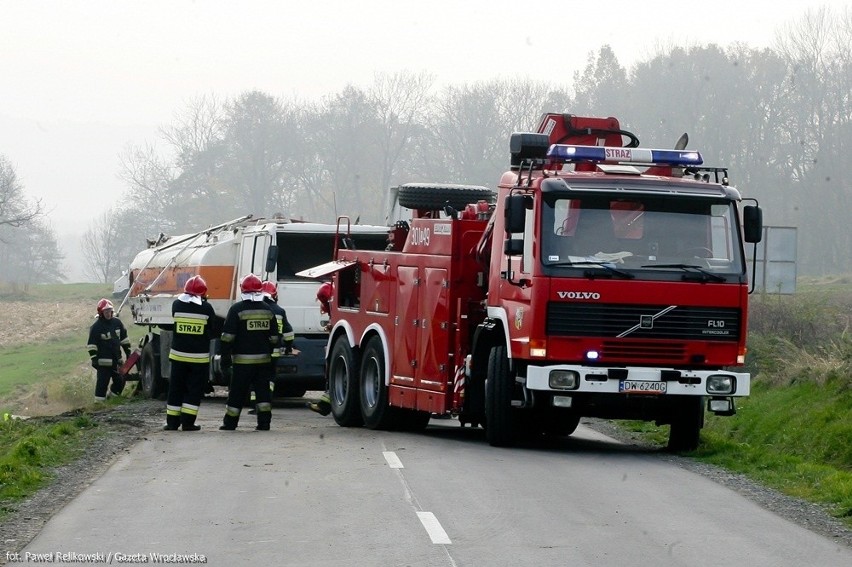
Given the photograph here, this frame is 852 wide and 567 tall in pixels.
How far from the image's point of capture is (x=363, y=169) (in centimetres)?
8375

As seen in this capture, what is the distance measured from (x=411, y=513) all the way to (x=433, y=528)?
628 mm

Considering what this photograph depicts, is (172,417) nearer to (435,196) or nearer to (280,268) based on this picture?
(435,196)

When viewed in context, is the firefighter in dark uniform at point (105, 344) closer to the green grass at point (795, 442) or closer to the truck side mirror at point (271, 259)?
the truck side mirror at point (271, 259)

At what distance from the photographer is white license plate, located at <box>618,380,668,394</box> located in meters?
13.1

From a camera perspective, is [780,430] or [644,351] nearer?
[644,351]

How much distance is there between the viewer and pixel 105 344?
2464 centimetres

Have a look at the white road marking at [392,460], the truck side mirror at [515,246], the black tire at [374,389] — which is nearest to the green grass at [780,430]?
the truck side mirror at [515,246]

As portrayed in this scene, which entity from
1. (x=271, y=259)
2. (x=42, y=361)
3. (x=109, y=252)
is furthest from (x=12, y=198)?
(x=271, y=259)

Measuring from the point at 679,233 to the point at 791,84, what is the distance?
54497 mm

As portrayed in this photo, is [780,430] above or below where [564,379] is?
below

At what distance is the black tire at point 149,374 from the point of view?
82.4 feet

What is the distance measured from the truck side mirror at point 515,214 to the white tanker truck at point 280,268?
633cm

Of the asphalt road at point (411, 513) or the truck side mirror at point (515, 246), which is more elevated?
the truck side mirror at point (515, 246)

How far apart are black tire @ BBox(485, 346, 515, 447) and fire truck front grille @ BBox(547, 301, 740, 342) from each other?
0.89m
